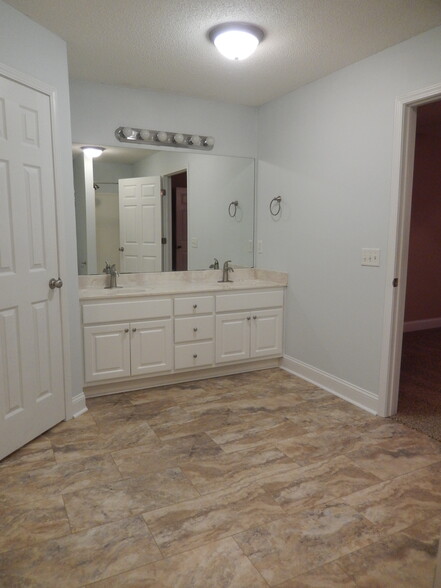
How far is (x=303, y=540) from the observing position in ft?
5.77

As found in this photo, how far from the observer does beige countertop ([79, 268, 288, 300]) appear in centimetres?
330

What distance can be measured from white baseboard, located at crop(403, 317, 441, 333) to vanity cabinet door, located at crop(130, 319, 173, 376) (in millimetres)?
3276

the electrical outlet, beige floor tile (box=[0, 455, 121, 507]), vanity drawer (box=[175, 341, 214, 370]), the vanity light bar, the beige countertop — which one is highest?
the vanity light bar

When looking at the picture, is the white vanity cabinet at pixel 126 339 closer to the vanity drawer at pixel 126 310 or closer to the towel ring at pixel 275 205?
the vanity drawer at pixel 126 310

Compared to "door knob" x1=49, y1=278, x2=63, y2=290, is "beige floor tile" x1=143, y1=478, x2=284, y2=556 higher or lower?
lower

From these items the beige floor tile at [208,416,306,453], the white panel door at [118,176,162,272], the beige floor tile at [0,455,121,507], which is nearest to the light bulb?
the white panel door at [118,176,162,272]

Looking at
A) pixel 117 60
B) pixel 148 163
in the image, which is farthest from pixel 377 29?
pixel 148 163

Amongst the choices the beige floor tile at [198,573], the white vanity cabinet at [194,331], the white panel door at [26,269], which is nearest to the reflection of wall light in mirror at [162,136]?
the white panel door at [26,269]

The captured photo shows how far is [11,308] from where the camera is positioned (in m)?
2.33

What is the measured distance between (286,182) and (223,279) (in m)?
1.03

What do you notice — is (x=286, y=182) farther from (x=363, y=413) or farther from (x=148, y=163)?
(x=363, y=413)

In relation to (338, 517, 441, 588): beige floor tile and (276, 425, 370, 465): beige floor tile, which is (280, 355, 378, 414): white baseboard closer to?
(276, 425, 370, 465): beige floor tile

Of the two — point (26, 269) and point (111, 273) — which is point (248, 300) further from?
point (26, 269)

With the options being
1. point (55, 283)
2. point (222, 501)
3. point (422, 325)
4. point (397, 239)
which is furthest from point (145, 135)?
point (422, 325)
